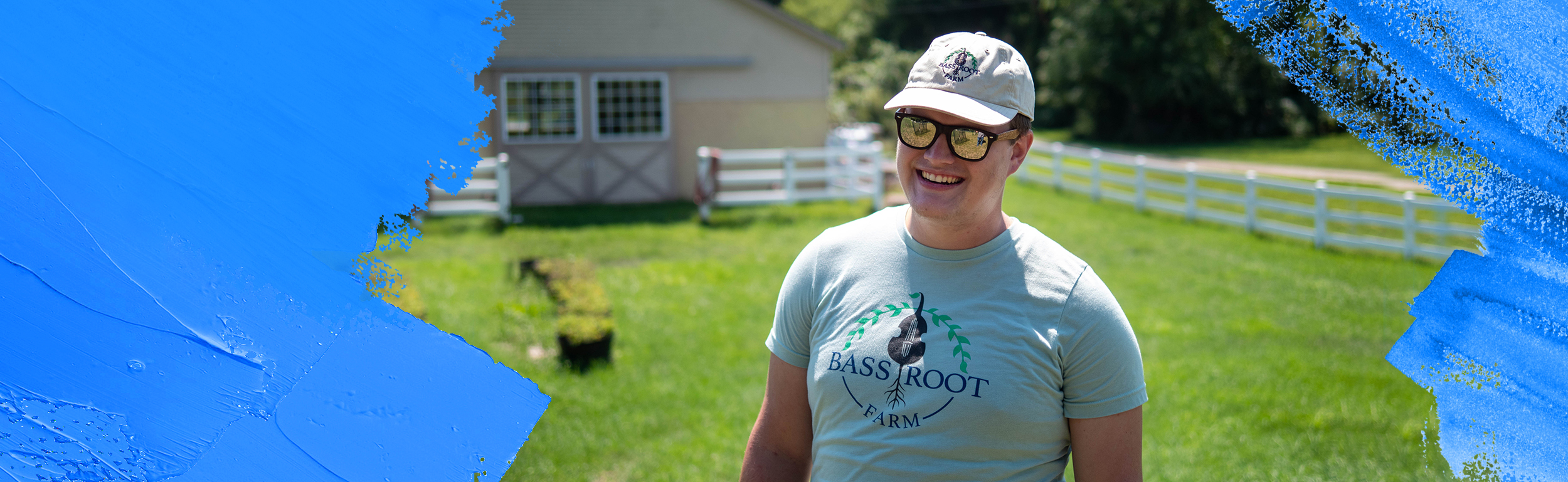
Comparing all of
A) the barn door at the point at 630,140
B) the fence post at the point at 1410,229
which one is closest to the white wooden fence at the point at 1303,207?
the fence post at the point at 1410,229

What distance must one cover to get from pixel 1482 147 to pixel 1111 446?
2.21 ft

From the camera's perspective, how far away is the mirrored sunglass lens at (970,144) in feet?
5.25

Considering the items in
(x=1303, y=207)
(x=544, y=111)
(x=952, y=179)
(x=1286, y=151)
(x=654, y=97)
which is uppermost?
(x=654, y=97)

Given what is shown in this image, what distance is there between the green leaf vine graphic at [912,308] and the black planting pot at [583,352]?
422 cm

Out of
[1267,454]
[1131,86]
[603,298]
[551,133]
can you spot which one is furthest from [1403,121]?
[1131,86]

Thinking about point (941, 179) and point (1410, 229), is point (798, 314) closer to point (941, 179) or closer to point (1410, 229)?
point (941, 179)

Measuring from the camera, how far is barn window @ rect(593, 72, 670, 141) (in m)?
15.1

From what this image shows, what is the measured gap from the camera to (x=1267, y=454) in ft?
14.0

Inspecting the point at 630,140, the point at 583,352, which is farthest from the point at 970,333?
the point at 630,140

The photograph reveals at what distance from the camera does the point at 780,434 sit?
6.14 feet

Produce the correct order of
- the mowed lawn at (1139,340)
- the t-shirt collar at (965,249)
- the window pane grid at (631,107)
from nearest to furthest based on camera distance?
the t-shirt collar at (965,249), the mowed lawn at (1139,340), the window pane grid at (631,107)

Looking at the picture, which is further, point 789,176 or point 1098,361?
point 789,176

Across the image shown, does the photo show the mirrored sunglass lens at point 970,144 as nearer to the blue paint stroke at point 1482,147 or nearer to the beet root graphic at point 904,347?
the beet root graphic at point 904,347

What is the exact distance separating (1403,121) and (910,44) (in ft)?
127
